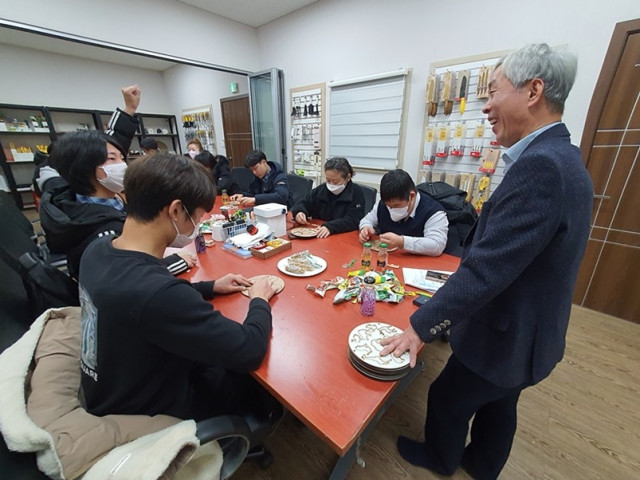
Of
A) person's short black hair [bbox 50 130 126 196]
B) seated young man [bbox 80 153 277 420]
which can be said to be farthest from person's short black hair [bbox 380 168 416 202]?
person's short black hair [bbox 50 130 126 196]

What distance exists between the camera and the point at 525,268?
675mm

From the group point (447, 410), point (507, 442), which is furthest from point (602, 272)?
point (447, 410)

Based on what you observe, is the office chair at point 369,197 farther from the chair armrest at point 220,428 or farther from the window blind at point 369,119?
the chair armrest at point 220,428

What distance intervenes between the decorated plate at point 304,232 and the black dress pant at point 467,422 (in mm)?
1112

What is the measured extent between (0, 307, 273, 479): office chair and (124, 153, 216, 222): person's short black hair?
418mm

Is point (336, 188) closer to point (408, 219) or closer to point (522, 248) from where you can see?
point (408, 219)

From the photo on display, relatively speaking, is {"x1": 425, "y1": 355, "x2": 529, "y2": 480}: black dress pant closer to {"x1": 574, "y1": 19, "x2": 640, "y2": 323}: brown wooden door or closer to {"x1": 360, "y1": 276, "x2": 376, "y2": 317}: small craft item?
{"x1": 360, "y1": 276, "x2": 376, "y2": 317}: small craft item

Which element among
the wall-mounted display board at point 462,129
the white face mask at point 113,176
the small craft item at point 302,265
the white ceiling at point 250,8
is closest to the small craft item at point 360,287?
the small craft item at point 302,265

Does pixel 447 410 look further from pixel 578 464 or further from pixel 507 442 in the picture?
pixel 578 464

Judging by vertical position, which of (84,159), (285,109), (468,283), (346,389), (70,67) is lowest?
(346,389)

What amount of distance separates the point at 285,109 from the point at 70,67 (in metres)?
4.31

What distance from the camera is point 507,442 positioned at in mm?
1013

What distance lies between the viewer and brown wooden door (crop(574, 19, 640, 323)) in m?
1.81

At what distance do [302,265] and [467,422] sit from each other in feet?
3.13
